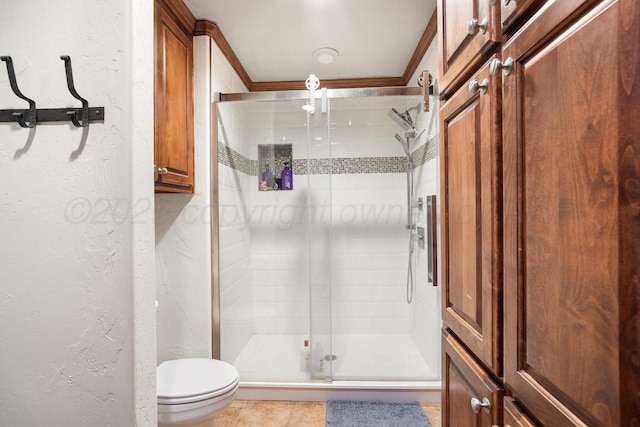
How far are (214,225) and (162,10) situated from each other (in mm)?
1260

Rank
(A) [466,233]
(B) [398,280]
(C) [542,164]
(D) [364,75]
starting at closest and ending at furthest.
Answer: (C) [542,164] → (A) [466,233] → (B) [398,280] → (D) [364,75]

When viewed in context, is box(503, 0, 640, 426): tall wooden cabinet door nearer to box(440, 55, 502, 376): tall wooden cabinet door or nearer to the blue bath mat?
box(440, 55, 502, 376): tall wooden cabinet door

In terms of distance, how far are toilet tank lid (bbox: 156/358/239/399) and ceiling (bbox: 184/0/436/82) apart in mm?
2070

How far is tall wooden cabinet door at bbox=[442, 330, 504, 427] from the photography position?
0.72 meters

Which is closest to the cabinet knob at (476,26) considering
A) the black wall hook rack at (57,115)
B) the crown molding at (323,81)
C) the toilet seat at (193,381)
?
the black wall hook rack at (57,115)

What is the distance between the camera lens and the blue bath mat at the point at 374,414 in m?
1.92

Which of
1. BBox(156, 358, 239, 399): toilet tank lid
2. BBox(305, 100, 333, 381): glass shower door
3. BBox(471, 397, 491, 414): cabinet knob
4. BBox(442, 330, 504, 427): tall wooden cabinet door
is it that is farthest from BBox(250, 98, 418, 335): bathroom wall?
BBox(471, 397, 491, 414): cabinet knob

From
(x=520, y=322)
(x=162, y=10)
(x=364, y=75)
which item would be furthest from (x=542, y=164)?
(x=364, y=75)

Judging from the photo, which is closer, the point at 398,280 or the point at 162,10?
the point at 162,10

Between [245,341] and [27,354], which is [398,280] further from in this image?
[27,354]

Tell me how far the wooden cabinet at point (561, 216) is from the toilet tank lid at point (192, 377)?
1209mm

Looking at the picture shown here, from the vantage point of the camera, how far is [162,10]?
1.76 m

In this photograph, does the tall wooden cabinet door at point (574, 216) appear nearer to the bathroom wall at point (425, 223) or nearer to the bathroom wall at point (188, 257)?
the bathroom wall at point (425, 223)

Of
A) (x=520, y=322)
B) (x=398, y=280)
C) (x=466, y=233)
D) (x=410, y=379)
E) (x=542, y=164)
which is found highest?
(x=542, y=164)
